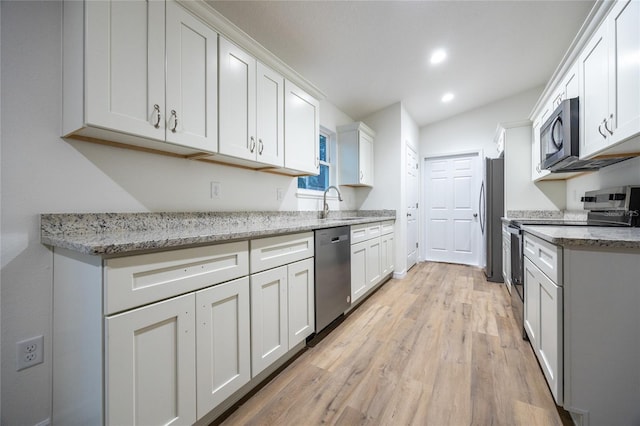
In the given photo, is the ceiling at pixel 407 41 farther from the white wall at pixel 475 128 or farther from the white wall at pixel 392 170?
the white wall at pixel 475 128

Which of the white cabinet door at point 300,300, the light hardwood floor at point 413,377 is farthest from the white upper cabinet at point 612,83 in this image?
the white cabinet door at point 300,300

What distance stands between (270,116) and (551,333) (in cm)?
216

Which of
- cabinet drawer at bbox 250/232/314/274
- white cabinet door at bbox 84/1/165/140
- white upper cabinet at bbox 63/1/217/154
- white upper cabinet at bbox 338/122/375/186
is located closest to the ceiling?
white upper cabinet at bbox 338/122/375/186

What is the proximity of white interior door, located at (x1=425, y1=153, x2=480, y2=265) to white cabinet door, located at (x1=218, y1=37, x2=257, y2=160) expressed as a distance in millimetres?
4024

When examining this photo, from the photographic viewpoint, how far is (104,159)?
134cm

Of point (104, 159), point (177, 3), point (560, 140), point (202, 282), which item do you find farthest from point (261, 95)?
point (560, 140)

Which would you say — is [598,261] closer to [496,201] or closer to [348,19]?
[348,19]

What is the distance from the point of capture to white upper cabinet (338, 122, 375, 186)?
353cm

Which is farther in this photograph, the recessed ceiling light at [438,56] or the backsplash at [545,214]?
the backsplash at [545,214]

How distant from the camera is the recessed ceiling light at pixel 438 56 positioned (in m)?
2.78

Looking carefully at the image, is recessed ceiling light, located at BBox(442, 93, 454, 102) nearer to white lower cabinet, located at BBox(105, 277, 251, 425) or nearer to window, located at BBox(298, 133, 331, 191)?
window, located at BBox(298, 133, 331, 191)

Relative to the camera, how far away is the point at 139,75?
1.23m

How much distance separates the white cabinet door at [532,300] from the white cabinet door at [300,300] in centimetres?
141

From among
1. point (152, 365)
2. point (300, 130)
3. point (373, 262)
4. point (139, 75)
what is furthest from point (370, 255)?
point (139, 75)
